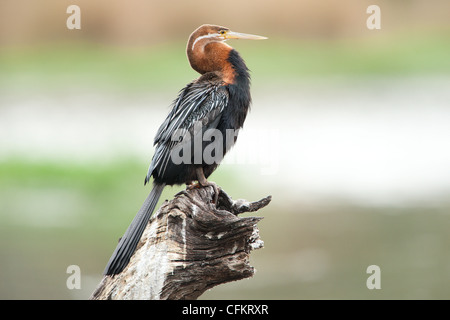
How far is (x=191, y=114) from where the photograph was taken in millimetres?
5121

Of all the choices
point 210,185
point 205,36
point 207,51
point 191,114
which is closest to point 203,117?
point 191,114

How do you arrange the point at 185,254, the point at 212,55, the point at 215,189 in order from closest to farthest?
the point at 185,254
the point at 215,189
the point at 212,55

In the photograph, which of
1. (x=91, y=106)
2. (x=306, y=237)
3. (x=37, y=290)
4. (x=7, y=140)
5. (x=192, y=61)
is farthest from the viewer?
(x=91, y=106)

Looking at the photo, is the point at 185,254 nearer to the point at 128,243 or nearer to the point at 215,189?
the point at 128,243

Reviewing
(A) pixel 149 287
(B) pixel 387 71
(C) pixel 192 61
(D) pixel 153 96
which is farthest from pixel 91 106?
(A) pixel 149 287

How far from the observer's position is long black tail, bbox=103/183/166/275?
4.29 m

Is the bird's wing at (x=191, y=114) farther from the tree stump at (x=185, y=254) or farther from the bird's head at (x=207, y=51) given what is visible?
the tree stump at (x=185, y=254)

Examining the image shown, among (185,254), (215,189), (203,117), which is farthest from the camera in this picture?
(203,117)

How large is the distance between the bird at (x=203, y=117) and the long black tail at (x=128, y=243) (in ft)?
0.07

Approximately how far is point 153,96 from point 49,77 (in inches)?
104

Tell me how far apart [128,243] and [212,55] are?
1.86 metres

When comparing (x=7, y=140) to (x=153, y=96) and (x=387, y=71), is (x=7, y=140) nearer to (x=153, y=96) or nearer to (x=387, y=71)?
(x=153, y=96)

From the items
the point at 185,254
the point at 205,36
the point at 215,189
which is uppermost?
the point at 205,36

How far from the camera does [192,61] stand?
546 centimetres
